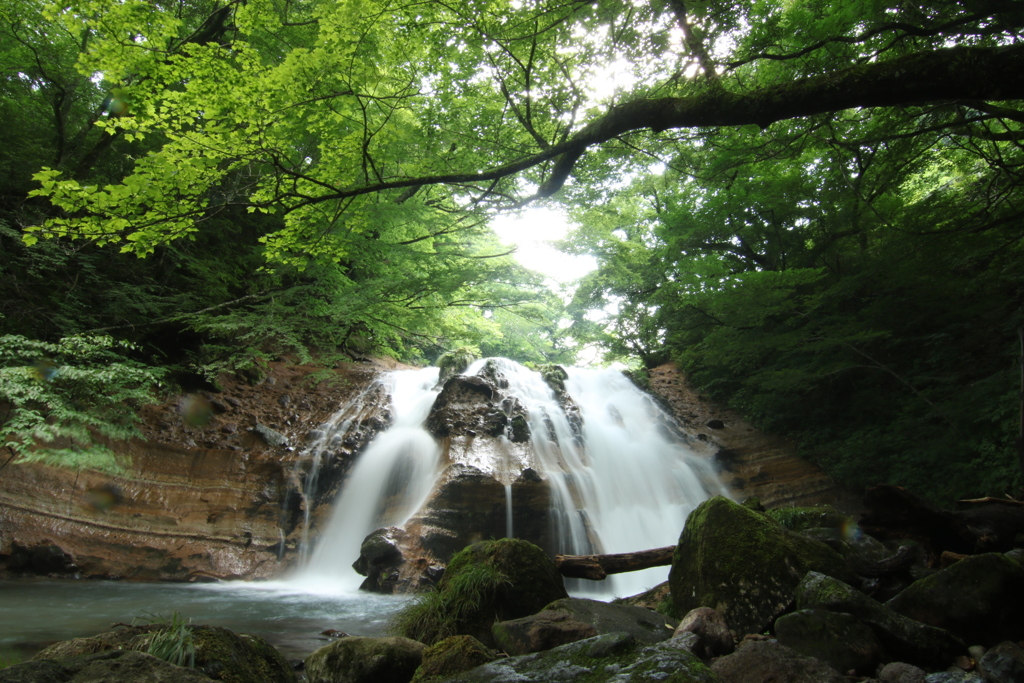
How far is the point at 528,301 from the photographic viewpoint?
11.2m

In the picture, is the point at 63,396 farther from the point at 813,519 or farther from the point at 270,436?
the point at 813,519

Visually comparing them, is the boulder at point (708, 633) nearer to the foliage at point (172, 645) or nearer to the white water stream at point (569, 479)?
the foliage at point (172, 645)

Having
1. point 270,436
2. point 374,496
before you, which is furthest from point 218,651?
point 270,436

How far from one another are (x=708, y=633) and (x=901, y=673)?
1200 millimetres

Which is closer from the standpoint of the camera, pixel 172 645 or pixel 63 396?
pixel 172 645

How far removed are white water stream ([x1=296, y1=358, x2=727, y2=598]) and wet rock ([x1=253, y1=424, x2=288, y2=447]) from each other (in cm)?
67

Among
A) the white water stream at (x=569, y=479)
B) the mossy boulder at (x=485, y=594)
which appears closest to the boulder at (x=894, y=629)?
the mossy boulder at (x=485, y=594)

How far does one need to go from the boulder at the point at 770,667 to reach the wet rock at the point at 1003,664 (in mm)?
879

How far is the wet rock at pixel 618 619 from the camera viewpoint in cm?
423

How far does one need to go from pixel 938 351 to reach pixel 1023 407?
6.13 m

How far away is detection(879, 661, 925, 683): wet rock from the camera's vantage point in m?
2.91

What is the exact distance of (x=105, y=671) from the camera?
1956mm

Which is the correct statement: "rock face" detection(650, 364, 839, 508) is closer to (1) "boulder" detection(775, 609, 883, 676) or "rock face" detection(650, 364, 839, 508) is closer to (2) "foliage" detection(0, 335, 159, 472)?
(1) "boulder" detection(775, 609, 883, 676)

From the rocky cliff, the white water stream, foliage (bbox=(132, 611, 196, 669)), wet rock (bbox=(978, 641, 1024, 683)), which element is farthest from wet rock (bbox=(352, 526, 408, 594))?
wet rock (bbox=(978, 641, 1024, 683))
